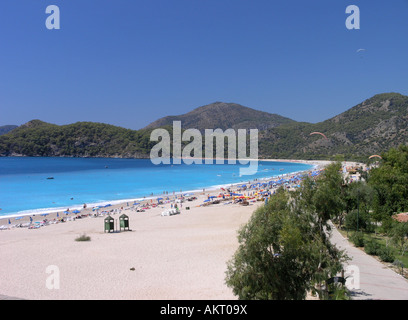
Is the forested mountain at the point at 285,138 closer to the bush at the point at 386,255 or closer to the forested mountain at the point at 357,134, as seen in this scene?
the forested mountain at the point at 357,134

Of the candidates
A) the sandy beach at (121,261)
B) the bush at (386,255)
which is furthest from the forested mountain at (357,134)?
the sandy beach at (121,261)

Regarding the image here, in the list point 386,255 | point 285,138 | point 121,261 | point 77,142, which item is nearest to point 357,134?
point 285,138

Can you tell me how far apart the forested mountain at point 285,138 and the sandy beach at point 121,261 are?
88.9 metres

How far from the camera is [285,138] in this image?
157375 millimetres

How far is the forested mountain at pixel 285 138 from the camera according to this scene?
104 meters

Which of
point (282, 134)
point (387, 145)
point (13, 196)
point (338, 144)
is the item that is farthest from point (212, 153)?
point (13, 196)

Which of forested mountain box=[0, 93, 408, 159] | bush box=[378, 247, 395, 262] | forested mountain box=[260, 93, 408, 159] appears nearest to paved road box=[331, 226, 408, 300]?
bush box=[378, 247, 395, 262]

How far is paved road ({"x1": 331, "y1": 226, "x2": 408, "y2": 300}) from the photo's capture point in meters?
7.12

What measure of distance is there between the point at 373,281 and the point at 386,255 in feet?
8.96

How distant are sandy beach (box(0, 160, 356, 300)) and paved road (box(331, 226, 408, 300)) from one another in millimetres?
3125
